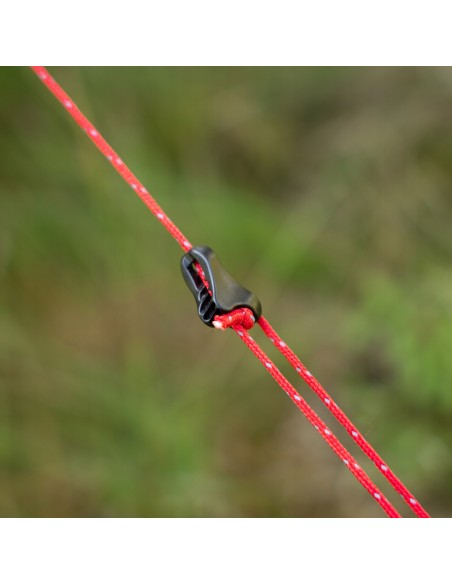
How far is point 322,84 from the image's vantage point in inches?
58.3

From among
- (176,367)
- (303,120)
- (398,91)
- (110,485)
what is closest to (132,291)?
(176,367)

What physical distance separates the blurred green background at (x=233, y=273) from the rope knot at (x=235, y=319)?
0.65 m

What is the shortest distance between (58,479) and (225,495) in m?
0.37

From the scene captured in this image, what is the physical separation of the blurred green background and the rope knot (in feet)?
2.14

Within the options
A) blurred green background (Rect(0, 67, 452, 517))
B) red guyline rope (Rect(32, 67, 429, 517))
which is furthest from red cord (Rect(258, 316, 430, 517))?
blurred green background (Rect(0, 67, 452, 517))

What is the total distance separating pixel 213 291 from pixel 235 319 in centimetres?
3

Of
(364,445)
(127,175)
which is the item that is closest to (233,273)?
(127,175)

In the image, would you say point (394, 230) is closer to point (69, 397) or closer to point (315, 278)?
point (315, 278)

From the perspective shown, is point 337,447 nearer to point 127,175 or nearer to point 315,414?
point 315,414

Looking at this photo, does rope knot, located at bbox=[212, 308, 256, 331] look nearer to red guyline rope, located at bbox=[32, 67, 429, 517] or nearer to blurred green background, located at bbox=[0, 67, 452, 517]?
red guyline rope, located at bbox=[32, 67, 429, 517]

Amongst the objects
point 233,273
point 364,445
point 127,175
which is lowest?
point 364,445

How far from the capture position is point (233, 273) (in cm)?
144

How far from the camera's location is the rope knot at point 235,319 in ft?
1.77

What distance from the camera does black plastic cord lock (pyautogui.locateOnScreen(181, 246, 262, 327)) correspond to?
0.55 metres
